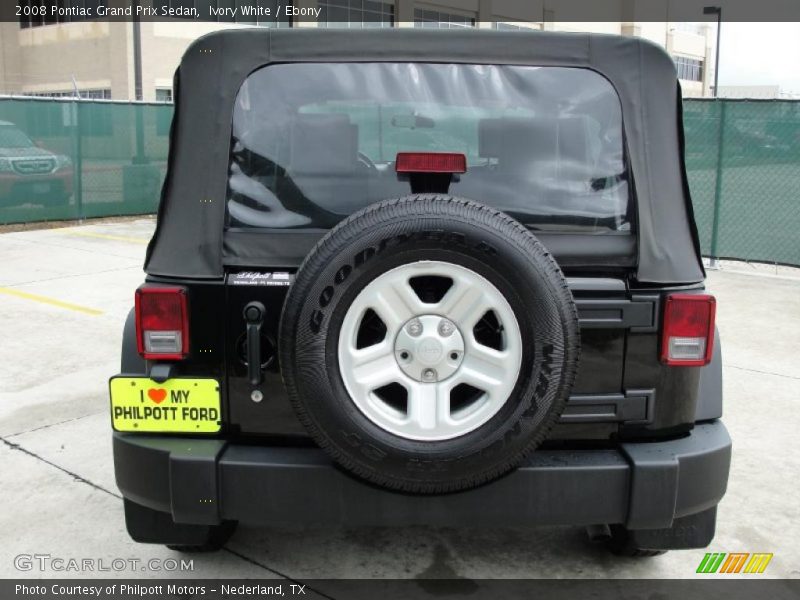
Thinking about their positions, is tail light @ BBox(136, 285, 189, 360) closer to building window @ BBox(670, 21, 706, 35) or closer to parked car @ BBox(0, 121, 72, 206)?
parked car @ BBox(0, 121, 72, 206)

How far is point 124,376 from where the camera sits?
2748 mm

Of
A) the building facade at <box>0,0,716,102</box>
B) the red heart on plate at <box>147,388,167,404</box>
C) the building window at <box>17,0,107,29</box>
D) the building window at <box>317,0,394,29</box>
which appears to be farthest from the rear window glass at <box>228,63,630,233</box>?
the building window at <box>317,0,394,29</box>

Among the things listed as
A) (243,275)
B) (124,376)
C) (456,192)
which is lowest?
(124,376)

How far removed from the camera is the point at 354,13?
3253 centimetres

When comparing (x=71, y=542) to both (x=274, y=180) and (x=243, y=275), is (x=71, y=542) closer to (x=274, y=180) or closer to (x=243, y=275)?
(x=243, y=275)

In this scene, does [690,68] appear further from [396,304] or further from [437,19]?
[396,304]

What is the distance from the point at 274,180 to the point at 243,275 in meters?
0.34

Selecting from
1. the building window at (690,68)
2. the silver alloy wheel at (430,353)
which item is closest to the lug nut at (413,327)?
the silver alloy wheel at (430,353)

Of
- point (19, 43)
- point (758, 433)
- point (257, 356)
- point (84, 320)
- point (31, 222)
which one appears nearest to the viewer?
point (257, 356)

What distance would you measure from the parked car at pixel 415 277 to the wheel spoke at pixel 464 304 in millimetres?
70

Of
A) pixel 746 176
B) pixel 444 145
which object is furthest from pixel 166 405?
pixel 746 176

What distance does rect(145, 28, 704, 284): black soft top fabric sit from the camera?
2.68 m

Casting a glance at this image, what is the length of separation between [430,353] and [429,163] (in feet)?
1.98

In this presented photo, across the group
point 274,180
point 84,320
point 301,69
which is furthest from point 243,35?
point 84,320
